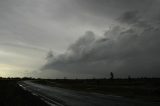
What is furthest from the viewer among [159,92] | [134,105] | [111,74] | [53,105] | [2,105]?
[111,74]

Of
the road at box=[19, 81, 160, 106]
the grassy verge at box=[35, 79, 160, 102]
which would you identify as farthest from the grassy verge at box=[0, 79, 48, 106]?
the grassy verge at box=[35, 79, 160, 102]

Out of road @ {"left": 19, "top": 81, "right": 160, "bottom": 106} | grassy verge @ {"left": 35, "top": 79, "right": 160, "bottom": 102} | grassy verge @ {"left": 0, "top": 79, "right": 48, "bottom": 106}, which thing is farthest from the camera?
grassy verge @ {"left": 35, "top": 79, "right": 160, "bottom": 102}

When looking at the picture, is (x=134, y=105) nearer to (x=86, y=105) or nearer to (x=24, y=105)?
(x=86, y=105)

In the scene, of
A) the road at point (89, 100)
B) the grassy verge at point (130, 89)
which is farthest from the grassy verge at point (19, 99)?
the grassy verge at point (130, 89)

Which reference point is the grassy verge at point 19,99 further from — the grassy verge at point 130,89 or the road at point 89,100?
the grassy verge at point 130,89

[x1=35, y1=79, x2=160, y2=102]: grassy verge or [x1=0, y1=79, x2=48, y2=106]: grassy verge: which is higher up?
[x1=35, y1=79, x2=160, y2=102]: grassy verge

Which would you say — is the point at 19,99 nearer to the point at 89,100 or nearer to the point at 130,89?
the point at 89,100

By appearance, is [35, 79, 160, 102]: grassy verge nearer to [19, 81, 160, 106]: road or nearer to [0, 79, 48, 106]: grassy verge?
[19, 81, 160, 106]: road

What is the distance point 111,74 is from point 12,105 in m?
70.9

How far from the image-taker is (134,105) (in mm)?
20562

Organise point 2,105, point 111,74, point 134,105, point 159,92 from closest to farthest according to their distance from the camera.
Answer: point 2,105, point 134,105, point 159,92, point 111,74

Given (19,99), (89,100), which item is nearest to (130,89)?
(89,100)

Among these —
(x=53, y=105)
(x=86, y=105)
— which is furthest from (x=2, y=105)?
(x=86, y=105)

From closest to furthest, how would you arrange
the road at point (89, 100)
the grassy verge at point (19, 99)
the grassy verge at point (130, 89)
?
the grassy verge at point (19, 99), the road at point (89, 100), the grassy verge at point (130, 89)
